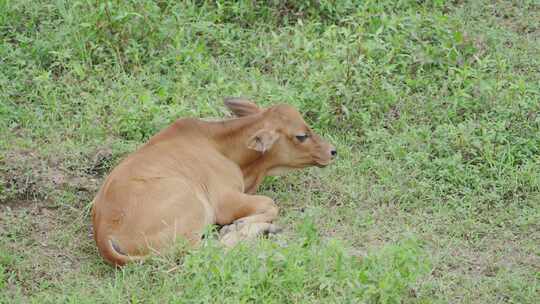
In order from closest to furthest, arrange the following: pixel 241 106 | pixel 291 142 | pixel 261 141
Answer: pixel 261 141 → pixel 291 142 → pixel 241 106

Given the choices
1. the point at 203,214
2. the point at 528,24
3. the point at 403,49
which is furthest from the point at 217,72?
the point at 528,24

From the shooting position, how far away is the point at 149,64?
31.3 feet

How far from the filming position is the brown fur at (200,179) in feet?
22.7

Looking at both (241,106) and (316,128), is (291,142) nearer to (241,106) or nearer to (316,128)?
(241,106)

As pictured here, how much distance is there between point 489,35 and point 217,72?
2.49m

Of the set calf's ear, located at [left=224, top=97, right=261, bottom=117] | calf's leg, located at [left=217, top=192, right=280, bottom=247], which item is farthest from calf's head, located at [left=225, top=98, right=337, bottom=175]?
calf's leg, located at [left=217, top=192, right=280, bottom=247]

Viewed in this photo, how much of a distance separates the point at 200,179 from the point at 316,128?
149 centimetres

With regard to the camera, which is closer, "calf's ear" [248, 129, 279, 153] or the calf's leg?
the calf's leg

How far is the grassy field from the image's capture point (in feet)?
21.6

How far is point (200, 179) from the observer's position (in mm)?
7691

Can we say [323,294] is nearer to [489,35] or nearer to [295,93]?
[295,93]

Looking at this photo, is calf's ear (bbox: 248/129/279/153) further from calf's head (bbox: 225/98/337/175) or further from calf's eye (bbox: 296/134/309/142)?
calf's eye (bbox: 296/134/309/142)

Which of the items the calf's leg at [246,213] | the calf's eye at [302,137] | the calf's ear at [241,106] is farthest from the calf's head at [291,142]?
the calf's leg at [246,213]

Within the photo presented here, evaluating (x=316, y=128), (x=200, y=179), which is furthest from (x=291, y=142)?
(x=200, y=179)
